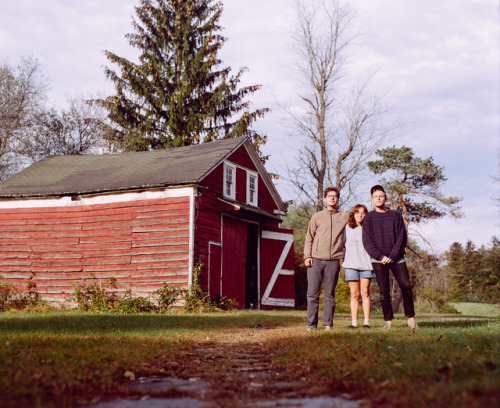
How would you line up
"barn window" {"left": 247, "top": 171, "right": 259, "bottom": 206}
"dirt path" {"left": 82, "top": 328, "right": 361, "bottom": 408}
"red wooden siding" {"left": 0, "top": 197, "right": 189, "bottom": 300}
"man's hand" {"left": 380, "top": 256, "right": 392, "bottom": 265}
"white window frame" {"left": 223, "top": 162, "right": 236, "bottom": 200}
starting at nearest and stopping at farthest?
"dirt path" {"left": 82, "top": 328, "right": 361, "bottom": 408}, "man's hand" {"left": 380, "top": 256, "right": 392, "bottom": 265}, "red wooden siding" {"left": 0, "top": 197, "right": 189, "bottom": 300}, "white window frame" {"left": 223, "top": 162, "right": 236, "bottom": 200}, "barn window" {"left": 247, "top": 171, "right": 259, "bottom": 206}

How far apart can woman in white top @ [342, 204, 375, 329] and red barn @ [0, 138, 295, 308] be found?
25.7 ft

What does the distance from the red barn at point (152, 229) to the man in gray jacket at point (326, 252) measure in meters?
7.57

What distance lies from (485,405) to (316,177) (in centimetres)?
2155

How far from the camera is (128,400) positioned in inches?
124

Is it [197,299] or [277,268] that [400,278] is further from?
[277,268]

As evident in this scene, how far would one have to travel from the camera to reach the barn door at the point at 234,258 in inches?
645

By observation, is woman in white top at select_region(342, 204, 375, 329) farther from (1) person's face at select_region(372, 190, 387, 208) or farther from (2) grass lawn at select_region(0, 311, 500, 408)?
(2) grass lawn at select_region(0, 311, 500, 408)

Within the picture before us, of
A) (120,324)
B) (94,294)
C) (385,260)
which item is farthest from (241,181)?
(385,260)

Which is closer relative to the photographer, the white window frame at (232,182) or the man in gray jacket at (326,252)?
the man in gray jacket at (326,252)

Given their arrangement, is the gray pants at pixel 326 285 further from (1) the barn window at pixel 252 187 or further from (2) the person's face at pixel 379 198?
(1) the barn window at pixel 252 187

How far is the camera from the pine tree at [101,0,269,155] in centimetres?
2780

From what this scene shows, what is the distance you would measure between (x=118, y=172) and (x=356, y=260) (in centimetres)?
1242

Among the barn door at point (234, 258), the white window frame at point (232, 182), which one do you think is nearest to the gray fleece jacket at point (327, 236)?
the barn door at point (234, 258)

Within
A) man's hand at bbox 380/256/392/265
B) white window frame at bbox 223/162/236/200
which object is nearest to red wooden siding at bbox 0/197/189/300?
white window frame at bbox 223/162/236/200
